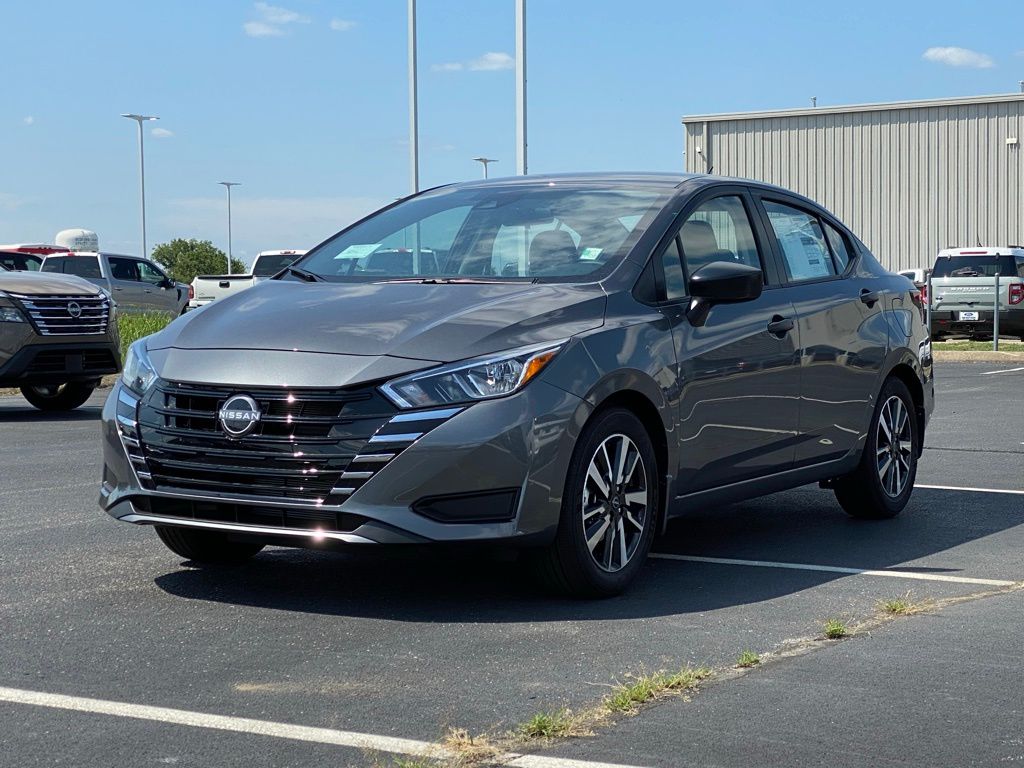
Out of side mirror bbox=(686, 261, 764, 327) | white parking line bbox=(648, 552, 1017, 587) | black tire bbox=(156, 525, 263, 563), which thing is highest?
side mirror bbox=(686, 261, 764, 327)

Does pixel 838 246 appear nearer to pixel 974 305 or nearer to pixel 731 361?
pixel 731 361

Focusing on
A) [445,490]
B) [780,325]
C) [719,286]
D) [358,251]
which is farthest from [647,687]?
[358,251]

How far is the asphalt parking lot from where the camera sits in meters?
4.01

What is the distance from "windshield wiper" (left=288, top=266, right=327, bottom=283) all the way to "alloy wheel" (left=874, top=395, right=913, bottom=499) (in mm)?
3011

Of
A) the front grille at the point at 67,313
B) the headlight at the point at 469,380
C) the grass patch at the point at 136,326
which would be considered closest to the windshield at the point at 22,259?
the grass patch at the point at 136,326

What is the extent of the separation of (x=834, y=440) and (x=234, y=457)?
3.23 m

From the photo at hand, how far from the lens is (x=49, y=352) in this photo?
13.9 metres

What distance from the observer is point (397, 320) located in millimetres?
5680

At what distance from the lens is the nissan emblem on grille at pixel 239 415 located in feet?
17.8

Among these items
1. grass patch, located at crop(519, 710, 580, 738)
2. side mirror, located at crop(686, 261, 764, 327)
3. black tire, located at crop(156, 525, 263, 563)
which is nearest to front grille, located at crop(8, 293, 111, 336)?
black tire, located at crop(156, 525, 263, 563)

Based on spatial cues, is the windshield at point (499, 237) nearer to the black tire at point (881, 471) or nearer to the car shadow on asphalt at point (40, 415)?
the black tire at point (881, 471)

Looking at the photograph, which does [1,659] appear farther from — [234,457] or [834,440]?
[834,440]

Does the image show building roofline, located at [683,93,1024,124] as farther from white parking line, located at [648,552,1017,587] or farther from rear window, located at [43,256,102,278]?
white parking line, located at [648,552,1017,587]

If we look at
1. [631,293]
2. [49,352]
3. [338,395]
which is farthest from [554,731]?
[49,352]
